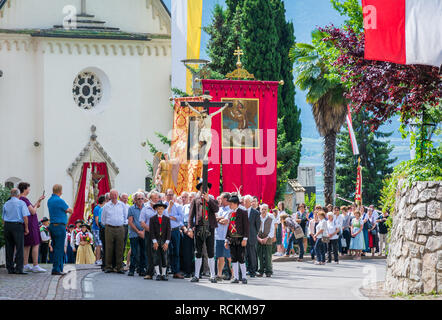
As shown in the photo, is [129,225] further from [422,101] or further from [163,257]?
[422,101]

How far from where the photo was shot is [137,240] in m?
19.9

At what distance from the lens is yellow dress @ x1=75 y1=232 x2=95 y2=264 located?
24.8m

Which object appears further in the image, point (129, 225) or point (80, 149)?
point (80, 149)

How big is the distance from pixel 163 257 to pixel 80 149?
79.6 ft

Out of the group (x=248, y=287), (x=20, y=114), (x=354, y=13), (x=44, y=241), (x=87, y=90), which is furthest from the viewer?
(x=87, y=90)

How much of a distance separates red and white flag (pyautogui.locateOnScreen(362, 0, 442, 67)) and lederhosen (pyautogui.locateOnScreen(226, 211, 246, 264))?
4.87m

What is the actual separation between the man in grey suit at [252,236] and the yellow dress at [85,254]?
5028 millimetres

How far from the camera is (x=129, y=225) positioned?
65.5 feet

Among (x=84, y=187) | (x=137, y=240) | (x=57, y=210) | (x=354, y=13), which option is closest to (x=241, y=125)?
(x=354, y=13)

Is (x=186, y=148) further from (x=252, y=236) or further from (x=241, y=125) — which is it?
(x=252, y=236)

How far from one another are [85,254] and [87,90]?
64.6 ft

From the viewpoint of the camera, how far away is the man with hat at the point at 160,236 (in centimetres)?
1908

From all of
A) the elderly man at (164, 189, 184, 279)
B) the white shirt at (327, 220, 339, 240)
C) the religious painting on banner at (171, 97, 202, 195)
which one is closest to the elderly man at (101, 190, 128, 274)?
the elderly man at (164, 189, 184, 279)
